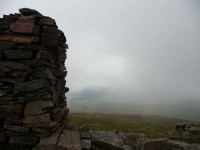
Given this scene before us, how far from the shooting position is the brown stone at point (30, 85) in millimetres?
12609

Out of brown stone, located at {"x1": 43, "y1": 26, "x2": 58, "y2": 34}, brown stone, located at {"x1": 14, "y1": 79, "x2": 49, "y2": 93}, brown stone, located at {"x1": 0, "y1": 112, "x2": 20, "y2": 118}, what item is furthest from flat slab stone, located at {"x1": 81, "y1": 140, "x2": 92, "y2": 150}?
brown stone, located at {"x1": 43, "y1": 26, "x2": 58, "y2": 34}

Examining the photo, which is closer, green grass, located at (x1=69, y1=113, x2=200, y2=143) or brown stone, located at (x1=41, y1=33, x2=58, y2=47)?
brown stone, located at (x1=41, y1=33, x2=58, y2=47)

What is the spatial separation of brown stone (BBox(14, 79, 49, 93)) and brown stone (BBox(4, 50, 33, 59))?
2.10m

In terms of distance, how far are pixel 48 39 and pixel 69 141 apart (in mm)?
8520

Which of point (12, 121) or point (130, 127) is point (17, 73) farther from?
point (130, 127)

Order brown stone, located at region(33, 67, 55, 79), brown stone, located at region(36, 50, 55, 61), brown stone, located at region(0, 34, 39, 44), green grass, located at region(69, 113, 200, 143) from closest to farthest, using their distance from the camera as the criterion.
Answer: brown stone, located at region(0, 34, 39, 44) < brown stone, located at region(36, 50, 55, 61) < brown stone, located at region(33, 67, 55, 79) < green grass, located at region(69, 113, 200, 143)

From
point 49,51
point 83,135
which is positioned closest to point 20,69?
point 49,51

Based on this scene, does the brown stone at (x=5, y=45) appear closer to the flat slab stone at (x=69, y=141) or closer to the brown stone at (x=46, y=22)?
the brown stone at (x=46, y=22)

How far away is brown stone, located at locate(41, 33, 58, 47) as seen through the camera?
13.2 m

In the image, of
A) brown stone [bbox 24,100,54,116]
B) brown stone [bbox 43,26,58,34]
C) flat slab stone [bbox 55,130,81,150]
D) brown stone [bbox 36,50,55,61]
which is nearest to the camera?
flat slab stone [bbox 55,130,81,150]

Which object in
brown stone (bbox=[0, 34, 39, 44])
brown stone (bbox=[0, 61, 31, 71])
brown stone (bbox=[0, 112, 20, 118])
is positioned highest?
brown stone (bbox=[0, 34, 39, 44])

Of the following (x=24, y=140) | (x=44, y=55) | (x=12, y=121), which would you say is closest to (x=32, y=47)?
(x=44, y=55)

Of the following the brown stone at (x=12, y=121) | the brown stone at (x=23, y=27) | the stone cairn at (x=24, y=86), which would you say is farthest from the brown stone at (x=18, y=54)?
the brown stone at (x=12, y=121)

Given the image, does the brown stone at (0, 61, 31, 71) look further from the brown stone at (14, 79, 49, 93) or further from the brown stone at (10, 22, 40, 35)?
the brown stone at (10, 22, 40, 35)
